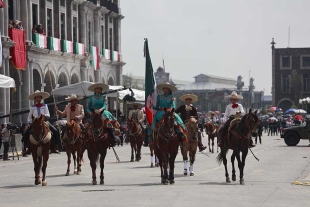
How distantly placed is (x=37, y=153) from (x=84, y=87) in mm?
23464

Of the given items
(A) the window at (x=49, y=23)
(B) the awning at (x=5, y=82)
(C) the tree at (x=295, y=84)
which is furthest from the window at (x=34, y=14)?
(C) the tree at (x=295, y=84)

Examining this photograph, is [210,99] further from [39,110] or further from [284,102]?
[39,110]

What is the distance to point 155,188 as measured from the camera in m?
17.8

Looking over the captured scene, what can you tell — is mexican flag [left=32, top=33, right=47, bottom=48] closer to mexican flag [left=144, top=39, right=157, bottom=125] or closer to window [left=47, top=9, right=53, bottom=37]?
window [left=47, top=9, right=53, bottom=37]

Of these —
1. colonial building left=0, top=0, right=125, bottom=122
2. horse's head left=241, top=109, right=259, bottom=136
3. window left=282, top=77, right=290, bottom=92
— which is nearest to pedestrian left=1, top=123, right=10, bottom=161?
colonial building left=0, top=0, right=125, bottom=122

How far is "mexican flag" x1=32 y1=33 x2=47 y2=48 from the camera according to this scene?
5199 cm

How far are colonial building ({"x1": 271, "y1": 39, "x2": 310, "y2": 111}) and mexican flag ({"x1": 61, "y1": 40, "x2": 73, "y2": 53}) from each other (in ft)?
252

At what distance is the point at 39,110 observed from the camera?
812 inches

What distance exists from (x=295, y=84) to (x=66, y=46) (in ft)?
246

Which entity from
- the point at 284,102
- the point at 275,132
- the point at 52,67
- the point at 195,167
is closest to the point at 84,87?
the point at 52,67

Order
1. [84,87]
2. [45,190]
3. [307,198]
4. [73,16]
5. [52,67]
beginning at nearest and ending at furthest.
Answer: [307,198] < [45,190] < [84,87] < [52,67] < [73,16]

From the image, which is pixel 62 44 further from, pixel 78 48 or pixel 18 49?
pixel 18 49

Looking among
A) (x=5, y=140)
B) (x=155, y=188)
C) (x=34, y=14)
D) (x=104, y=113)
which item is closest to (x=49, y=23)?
(x=34, y=14)

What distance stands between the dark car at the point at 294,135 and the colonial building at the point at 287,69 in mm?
87059
